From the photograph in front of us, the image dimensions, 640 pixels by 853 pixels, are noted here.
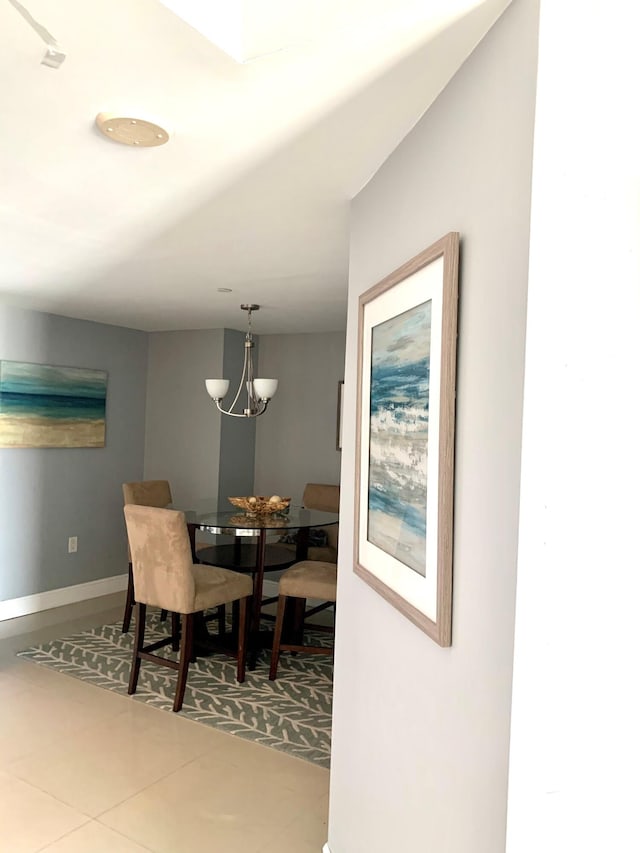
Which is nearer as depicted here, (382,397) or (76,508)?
(382,397)

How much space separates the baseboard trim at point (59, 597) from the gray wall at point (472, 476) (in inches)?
145

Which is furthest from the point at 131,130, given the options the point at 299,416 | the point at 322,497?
the point at 299,416

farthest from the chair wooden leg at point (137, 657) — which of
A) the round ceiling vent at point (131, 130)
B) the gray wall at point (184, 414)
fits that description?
the round ceiling vent at point (131, 130)

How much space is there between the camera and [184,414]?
5.38 m

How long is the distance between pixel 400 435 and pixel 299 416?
3.79 metres

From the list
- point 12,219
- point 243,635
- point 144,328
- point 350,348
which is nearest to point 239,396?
point 144,328

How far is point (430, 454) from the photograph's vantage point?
135 centimetres

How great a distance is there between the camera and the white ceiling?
1.22 m

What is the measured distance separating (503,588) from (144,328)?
188 inches

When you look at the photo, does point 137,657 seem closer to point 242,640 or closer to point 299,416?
point 242,640

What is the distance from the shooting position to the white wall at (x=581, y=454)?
3.38 ft

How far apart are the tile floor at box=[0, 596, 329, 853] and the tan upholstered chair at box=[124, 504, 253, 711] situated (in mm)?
243

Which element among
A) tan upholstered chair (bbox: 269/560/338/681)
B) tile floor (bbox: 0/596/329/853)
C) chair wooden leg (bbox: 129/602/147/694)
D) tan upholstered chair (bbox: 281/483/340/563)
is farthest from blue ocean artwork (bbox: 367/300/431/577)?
tan upholstered chair (bbox: 281/483/340/563)

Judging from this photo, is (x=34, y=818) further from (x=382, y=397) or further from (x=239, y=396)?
(x=239, y=396)
